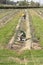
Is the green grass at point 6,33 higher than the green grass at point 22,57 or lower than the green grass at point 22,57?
lower

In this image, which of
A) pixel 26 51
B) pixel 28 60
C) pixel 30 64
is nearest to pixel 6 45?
pixel 26 51

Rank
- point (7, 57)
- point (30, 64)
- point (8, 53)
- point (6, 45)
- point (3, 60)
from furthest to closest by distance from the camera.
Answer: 1. point (6, 45)
2. point (8, 53)
3. point (7, 57)
4. point (3, 60)
5. point (30, 64)

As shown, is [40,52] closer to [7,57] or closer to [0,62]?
[7,57]

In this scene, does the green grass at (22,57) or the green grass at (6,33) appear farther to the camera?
the green grass at (6,33)

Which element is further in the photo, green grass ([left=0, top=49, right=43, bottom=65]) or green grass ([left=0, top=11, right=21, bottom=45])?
green grass ([left=0, top=11, right=21, bottom=45])

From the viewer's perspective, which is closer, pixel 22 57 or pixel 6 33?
pixel 22 57

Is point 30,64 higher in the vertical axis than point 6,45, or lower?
higher

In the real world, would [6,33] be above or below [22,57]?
below

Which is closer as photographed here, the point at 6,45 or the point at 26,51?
the point at 26,51

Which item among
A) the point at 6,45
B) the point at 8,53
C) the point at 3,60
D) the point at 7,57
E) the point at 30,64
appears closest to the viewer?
the point at 30,64

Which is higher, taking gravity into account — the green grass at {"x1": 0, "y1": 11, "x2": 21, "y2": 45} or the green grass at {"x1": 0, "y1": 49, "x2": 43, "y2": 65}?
A: the green grass at {"x1": 0, "y1": 49, "x2": 43, "y2": 65}
